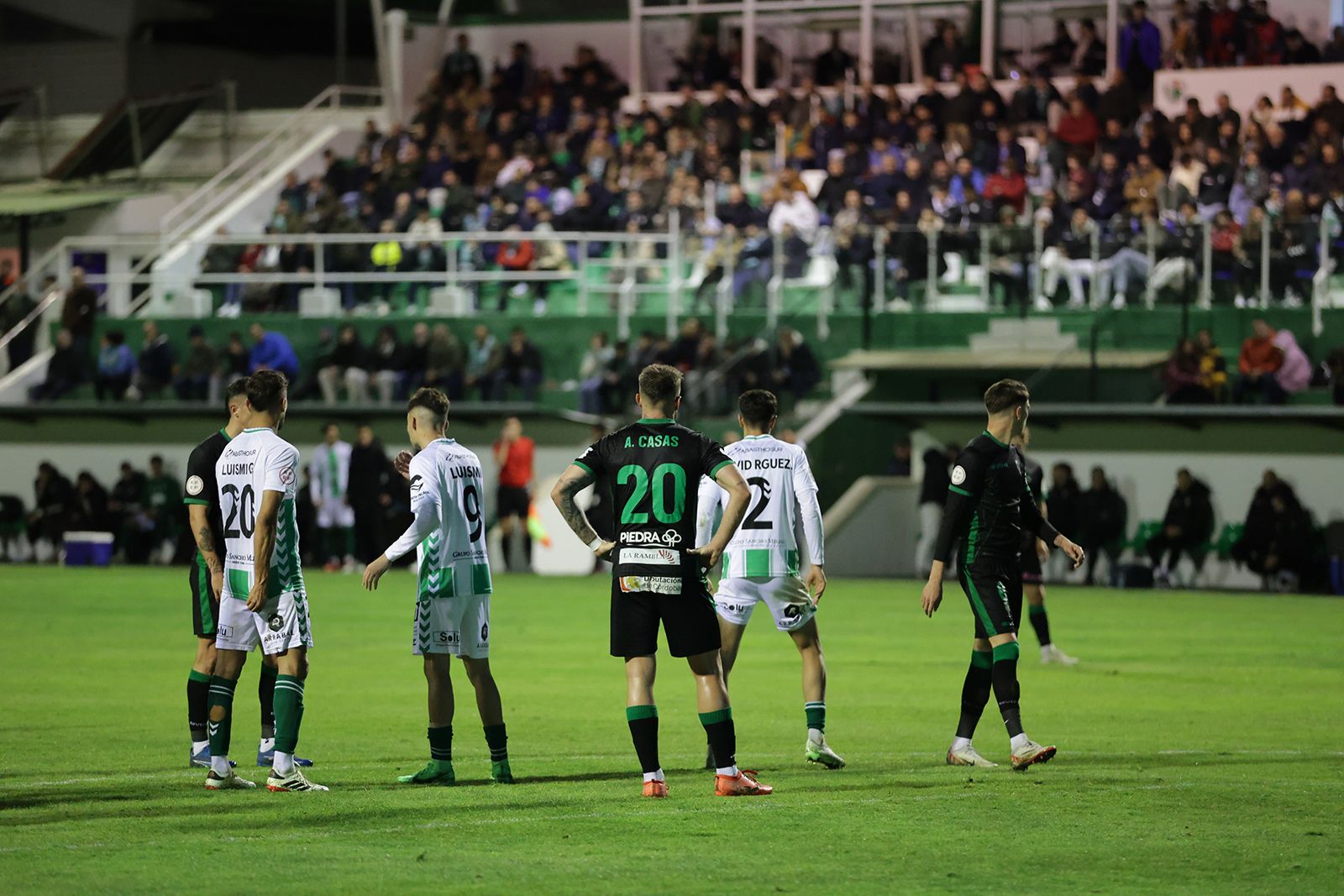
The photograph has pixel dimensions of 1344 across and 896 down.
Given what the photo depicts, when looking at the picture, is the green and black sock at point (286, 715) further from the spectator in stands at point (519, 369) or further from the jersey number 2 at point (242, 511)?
the spectator in stands at point (519, 369)

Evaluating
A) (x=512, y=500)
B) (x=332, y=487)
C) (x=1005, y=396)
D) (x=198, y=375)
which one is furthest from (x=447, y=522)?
(x=198, y=375)

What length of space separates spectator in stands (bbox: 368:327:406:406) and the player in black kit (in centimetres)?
2055

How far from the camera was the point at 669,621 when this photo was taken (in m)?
9.73

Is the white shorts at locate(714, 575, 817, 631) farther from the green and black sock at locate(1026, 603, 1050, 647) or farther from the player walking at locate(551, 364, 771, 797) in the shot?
the green and black sock at locate(1026, 603, 1050, 647)

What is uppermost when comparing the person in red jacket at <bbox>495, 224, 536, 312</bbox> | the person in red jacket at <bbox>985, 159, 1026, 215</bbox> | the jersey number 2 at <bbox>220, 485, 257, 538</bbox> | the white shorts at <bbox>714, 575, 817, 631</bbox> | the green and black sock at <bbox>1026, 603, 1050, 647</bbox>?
the person in red jacket at <bbox>985, 159, 1026, 215</bbox>

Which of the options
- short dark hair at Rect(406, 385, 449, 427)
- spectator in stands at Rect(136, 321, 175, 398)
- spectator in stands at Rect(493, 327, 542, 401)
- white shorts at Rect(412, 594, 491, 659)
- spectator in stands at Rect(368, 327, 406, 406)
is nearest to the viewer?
white shorts at Rect(412, 594, 491, 659)

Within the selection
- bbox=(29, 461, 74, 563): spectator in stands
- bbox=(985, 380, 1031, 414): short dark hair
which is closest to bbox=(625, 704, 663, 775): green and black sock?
bbox=(985, 380, 1031, 414): short dark hair

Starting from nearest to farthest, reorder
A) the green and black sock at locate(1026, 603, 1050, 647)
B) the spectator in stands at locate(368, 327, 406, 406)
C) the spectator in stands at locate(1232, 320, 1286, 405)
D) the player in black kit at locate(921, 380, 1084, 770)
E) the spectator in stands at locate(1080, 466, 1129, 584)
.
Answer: the player in black kit at locate(921, 380, 1084, 770) → the green and black sock at locate(1026, 603, 1050, 647) → the spectator in stands at locate(1232, 320, 1286, 405) → the spectator in stands at locate(1080, 466, 1129, 584) → the spectator in stands at locate(368, 327, 406, 406)

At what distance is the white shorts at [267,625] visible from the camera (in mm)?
10164

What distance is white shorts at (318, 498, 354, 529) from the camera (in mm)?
29422

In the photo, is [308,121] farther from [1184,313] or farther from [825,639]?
[825,639]

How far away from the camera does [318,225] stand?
117 ft

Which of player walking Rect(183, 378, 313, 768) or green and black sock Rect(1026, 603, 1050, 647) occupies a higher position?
player walking Rect(183, 378, 313, 768)

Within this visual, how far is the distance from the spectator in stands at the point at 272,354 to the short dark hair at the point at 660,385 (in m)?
22.2
